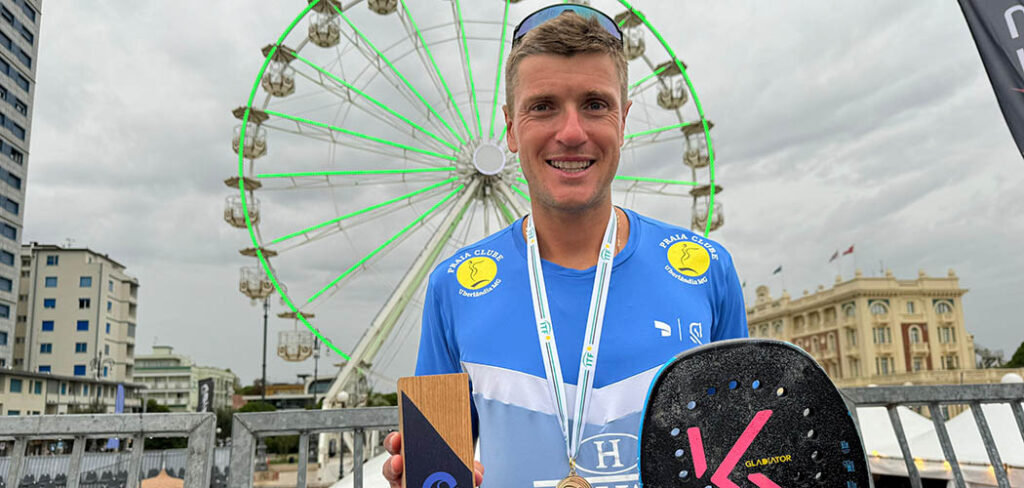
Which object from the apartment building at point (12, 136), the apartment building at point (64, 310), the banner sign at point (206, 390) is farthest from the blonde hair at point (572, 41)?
the apartment building at point (64, 310)

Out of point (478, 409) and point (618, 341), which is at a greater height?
point (618, 341)

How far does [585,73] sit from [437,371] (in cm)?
80

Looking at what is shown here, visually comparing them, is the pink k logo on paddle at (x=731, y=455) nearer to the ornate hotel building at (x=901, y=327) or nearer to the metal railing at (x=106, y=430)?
the metal railing at (x=106, y=430)

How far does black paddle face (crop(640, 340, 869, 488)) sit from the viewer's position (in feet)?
3.31

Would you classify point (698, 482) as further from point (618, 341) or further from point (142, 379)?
point (142, 379)

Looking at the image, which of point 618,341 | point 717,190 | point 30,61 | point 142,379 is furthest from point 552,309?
point 142,379

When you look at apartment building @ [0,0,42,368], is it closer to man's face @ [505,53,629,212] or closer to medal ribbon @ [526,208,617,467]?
medal ribbon @ [526,208,617,467]

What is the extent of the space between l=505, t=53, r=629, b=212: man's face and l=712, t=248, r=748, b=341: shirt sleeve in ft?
1.26

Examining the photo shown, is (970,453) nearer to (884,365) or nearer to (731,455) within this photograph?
(731,455)

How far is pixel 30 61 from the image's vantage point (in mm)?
55125

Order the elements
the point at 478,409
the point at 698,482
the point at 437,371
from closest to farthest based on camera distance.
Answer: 1. the point at 698,482
2. the point at 478,409
3. the point at 437,371

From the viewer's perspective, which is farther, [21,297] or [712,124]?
[21,297]

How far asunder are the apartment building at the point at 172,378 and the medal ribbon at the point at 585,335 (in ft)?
367

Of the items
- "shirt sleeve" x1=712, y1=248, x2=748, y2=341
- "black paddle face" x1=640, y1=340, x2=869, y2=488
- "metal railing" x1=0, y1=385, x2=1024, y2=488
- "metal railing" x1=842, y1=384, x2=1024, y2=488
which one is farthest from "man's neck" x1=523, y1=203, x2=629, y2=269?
"metal railing" x1=842, y1=384, x2=1024, y2=488
